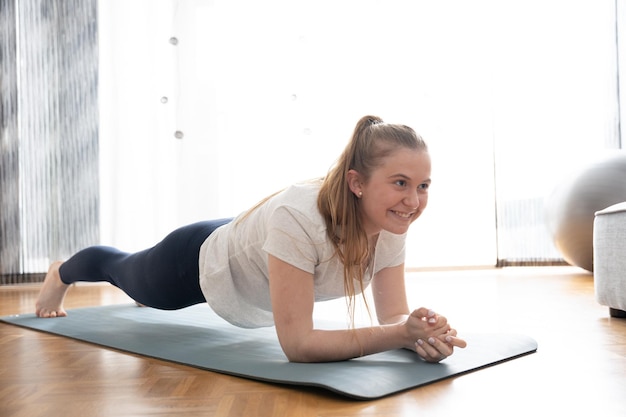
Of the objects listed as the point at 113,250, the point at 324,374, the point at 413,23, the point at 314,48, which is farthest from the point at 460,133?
the point at 324,374

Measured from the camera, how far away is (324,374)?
1.52 metres

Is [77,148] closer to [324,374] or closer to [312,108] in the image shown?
[312,108]

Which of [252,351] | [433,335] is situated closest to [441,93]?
[252,351]

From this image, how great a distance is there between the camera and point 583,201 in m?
3.94

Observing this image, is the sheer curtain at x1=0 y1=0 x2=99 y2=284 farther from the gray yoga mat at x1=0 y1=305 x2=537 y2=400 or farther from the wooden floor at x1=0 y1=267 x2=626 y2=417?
the wooden floor at x1=0 y1=267 x2=626 y2=417

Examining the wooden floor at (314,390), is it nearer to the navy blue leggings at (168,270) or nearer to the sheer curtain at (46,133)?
the navy blue leggings at (168,270)

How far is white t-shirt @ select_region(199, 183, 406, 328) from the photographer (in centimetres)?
163

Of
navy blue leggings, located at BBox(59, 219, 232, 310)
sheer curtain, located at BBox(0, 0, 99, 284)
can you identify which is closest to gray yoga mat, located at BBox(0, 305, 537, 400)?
navy blue leggings, located at BBox(59, 219, 232, 310)

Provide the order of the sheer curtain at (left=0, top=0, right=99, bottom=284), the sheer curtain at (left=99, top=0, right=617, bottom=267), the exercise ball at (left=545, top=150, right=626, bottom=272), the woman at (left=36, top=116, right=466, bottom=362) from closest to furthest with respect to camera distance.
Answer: the woman at (left=36, top=116, right=466, bottom=362) < the exercise ball at (left=545, top=150, right=626, bottom=272) < the sheer curtain at (left=0, top=0, right=99, bottom=284) < the sheer curtain at (left=99, top=0, right=617, bottom=267)

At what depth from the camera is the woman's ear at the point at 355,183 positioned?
5.32 ft

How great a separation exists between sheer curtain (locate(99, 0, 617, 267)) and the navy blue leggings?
2391mm

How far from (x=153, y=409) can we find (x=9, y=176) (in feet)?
11.8

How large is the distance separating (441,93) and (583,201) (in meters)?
1.32

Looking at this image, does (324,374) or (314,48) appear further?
(314,48)
